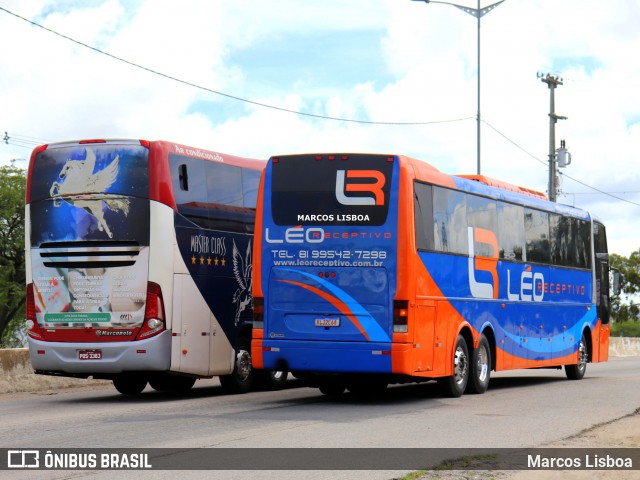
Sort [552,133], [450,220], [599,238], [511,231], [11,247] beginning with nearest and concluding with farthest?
[450,220] → [511,231] → [599,238] → [552,133] → [11,247]

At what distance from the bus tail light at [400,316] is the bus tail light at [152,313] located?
3.53 m

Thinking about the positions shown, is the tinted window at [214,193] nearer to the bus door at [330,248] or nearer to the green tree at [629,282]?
the bus door at [330,248]

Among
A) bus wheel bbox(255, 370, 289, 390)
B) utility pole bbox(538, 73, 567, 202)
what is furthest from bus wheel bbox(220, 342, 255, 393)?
utility pole bbox(538, 73, 567, 202)

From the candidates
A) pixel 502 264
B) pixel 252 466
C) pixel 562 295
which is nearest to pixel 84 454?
pixel 252 466

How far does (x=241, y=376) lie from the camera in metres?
18.8

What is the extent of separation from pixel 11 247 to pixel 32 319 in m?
52.2

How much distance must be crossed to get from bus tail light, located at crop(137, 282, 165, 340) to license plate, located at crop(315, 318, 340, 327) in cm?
240

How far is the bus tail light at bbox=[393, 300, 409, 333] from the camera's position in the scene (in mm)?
15469

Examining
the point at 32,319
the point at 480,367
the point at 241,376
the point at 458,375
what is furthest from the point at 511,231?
the point at 32,319

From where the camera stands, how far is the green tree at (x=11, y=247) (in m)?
65.6

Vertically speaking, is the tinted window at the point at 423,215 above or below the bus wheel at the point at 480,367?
above

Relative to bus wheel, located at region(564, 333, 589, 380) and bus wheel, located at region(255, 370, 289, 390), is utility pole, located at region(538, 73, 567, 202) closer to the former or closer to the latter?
bus wheel, located at region(564, 333, 589, 380)

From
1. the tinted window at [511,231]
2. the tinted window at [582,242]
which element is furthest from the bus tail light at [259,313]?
the tinted window at [582,242]

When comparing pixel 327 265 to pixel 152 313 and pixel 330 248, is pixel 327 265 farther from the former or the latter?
pixel 152 313
